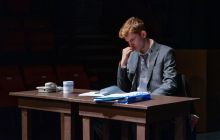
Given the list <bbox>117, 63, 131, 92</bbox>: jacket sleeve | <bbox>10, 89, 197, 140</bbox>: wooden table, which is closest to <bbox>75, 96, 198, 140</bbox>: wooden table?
<bbox>10, 89, 197, 140</bbox>: wooden table

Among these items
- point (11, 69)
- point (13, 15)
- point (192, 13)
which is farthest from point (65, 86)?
point (192, 13)

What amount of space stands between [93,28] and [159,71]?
491 cm

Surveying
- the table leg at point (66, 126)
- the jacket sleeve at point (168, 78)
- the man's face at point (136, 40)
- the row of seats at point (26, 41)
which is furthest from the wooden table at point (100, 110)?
the row of seats at point (26, 41)

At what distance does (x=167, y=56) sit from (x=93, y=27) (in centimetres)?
492

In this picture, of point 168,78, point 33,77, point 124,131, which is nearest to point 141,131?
point 124,131

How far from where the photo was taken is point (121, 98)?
13.0 feet

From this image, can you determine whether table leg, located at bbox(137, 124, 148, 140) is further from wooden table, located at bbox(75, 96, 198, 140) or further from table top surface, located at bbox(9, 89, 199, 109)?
table top surface, located at bbox(9, 89, 199, 109)

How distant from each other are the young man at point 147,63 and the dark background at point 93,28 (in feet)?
11.0

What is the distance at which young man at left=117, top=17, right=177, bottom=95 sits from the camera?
448 cm

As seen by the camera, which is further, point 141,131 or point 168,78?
point 168,78

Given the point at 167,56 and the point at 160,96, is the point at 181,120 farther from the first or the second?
the point at 167,56

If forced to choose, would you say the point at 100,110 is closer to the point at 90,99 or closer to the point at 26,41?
the point at 90,99

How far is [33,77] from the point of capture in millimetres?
7605

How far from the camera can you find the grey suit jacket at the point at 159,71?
4445 millimetres
